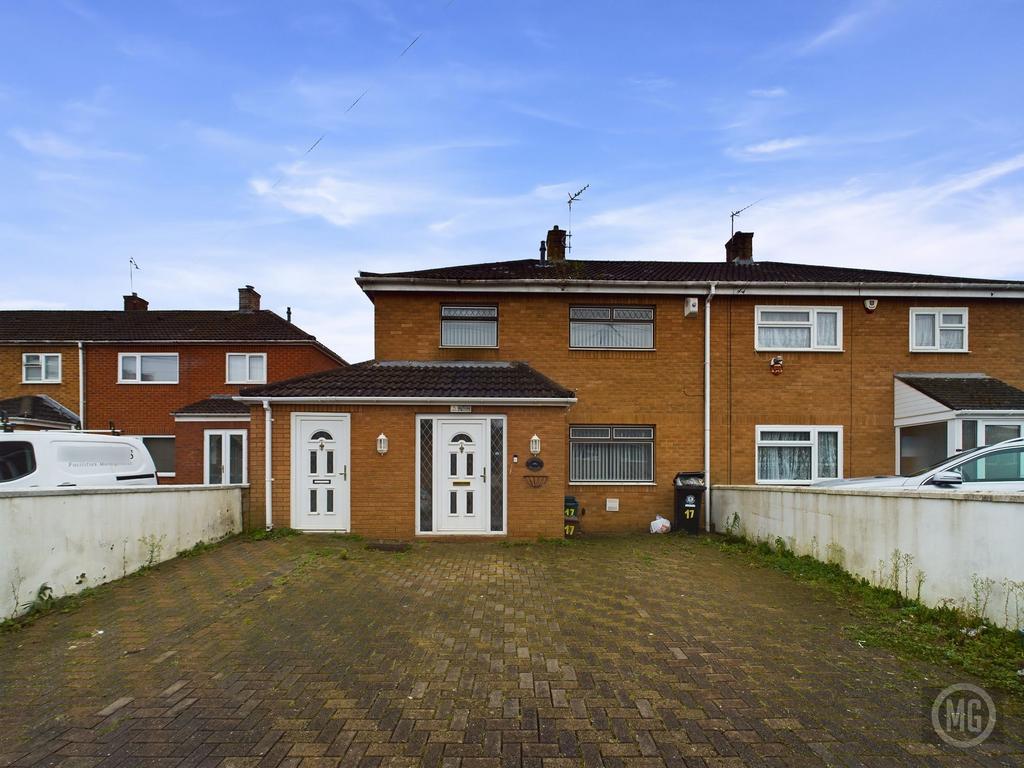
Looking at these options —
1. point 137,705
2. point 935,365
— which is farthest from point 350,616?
point 935,365

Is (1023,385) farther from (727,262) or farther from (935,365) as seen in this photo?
(727,262)

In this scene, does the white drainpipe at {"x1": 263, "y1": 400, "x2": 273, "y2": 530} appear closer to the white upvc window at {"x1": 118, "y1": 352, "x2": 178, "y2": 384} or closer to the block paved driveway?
the block paved driveway

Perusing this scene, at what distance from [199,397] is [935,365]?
71.2 feet

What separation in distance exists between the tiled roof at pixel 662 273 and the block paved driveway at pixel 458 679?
7.33 meters

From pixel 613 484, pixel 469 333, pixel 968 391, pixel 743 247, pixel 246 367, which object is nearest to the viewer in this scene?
pixel 968 391

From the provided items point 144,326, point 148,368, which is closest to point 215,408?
point 148,368

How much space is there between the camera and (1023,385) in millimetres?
12453

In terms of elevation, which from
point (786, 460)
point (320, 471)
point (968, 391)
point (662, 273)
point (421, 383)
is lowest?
point (786, 460)

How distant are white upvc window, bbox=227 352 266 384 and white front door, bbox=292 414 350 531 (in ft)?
34.0

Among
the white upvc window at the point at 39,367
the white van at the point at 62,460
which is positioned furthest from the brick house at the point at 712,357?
the white upvc window at the point at 39,367

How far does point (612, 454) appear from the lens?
471 inches

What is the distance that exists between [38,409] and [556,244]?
58.7ft

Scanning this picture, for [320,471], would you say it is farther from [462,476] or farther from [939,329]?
[939,329]

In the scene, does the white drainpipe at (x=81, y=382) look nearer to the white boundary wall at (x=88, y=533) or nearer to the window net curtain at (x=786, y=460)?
the white boundary wall at (x=88, y=533)
